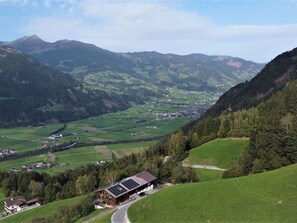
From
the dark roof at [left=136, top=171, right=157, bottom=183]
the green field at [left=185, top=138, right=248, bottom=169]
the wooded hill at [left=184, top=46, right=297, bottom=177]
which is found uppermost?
the wooded hill at [left=184, top=46, right=297, bottom=177]

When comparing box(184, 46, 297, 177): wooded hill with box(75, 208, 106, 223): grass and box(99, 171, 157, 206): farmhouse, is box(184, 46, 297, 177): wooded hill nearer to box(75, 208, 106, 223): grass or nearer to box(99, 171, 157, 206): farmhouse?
box(99, 171, 157, 206): farmhouse

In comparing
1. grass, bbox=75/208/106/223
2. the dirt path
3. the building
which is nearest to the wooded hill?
the dirt path

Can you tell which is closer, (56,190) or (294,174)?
(294,174)

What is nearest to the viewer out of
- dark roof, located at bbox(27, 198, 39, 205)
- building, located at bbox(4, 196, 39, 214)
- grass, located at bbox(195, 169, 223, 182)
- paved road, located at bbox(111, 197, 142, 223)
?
paved road, located at bbox(111, 197, 142, 223)

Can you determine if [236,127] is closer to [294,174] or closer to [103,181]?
[103,181]

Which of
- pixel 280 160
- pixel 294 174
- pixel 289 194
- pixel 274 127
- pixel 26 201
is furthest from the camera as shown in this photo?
pixel 26 201

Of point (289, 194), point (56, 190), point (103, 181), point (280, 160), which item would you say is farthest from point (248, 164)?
point (56, 190)

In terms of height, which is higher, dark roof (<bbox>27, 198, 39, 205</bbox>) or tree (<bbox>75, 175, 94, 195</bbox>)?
tree (<bbox>75, 175, 94, 195</bbox>)
